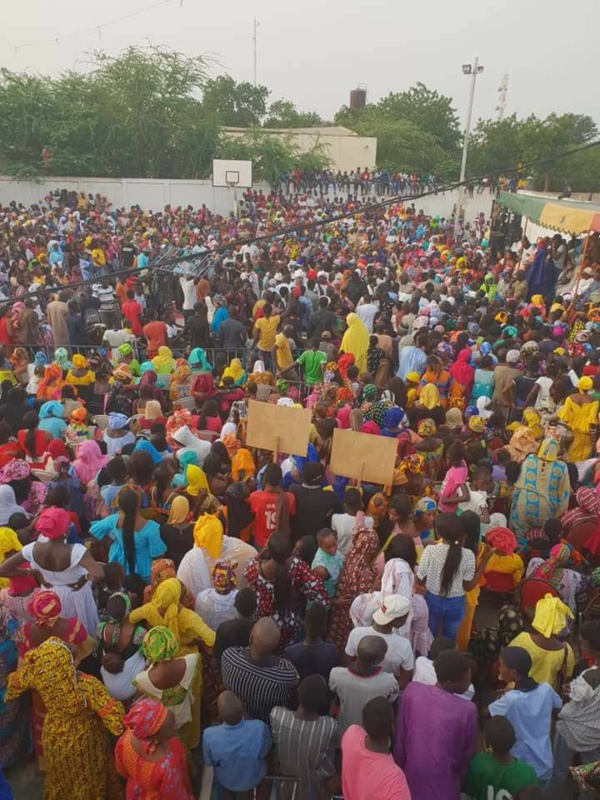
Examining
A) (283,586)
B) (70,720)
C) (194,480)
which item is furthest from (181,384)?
(70,720)

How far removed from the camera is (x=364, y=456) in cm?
507

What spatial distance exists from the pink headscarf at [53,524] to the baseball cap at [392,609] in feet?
6.58

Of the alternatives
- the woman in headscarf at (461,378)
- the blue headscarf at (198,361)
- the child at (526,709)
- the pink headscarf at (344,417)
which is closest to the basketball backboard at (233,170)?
the blue headscarf at (198,361)

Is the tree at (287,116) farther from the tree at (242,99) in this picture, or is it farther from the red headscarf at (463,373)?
the red headscarf at (463,373)

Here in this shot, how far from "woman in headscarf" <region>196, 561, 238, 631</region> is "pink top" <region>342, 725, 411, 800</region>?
130 cm

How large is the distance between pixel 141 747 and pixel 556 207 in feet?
43.3

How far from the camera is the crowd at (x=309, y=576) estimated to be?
3059 millimetres

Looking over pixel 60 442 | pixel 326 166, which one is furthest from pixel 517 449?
pixel 326 166

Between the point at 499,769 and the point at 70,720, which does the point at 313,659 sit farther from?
the point at 70,720

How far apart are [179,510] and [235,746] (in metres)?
1.80

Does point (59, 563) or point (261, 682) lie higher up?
point (59, 563)

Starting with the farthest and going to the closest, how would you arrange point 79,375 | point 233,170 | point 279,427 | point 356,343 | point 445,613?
point 233,170 < point 356,343 < point 79,375 < point 279,427 < point 445,613

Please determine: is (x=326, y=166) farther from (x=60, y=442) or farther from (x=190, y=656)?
(x=190, y=656)

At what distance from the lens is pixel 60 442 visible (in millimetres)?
5777
